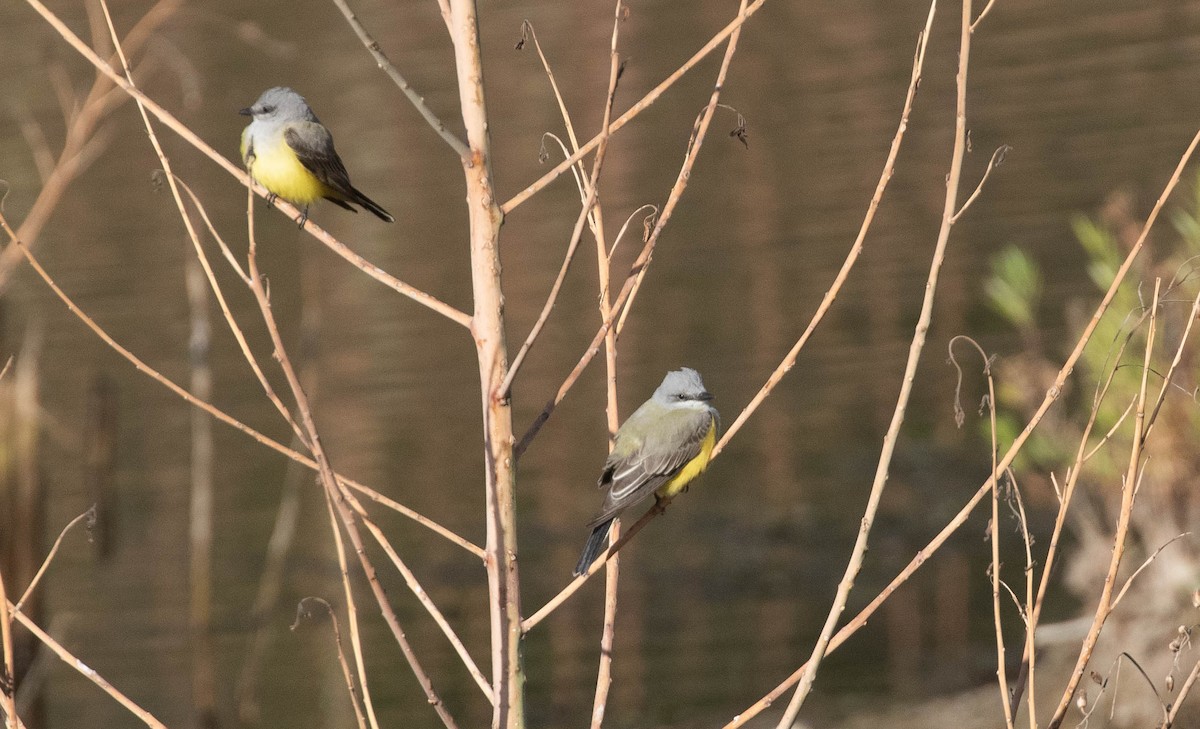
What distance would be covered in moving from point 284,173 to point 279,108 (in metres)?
0.36

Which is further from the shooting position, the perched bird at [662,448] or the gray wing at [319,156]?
the gray wing at [319,156]

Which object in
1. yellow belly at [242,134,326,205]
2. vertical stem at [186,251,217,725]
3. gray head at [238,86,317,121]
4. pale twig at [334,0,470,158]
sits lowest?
vertical stem at [186,251,217,725]

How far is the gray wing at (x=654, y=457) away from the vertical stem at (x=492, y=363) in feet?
4.86

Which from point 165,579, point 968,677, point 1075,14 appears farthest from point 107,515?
point 1075,14

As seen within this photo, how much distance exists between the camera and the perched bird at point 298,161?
527cm

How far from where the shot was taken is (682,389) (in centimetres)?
419

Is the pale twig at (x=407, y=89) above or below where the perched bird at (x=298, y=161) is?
below

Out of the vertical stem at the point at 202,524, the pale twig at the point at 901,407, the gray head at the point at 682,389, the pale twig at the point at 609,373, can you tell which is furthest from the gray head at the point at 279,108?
the pale twig at the point at 901,407

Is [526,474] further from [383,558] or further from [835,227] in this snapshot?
[835,227]

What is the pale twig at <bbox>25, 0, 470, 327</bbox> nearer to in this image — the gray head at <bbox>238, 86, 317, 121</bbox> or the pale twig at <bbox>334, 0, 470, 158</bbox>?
the pale twig at <bbox>334, 0, 470, 158</bbox>

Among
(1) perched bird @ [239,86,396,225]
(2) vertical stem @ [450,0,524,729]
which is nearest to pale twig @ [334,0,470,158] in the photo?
(2) vertical stem @ [450,0,524,729]

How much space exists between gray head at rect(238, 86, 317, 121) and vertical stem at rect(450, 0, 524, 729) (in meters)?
3.28

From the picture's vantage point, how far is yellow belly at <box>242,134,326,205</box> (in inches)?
209

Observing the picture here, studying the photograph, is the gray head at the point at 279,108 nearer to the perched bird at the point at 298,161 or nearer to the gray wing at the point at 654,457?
the perched bird at the point at 298,161
